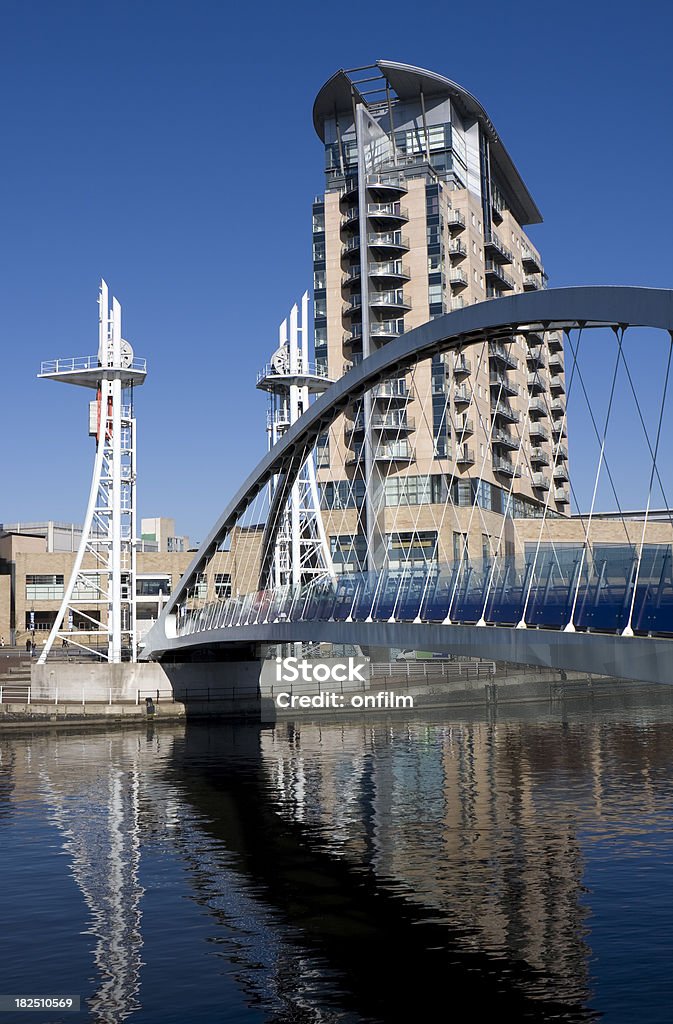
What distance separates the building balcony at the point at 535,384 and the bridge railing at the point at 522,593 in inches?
2597

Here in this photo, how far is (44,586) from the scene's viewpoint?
94188mm

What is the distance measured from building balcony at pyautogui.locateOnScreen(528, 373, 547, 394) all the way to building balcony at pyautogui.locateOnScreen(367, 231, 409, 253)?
77.8ft

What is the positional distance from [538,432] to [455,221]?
2716 centimetres

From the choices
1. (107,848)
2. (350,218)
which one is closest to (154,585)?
(350,218)

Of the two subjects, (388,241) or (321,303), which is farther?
(321,303)

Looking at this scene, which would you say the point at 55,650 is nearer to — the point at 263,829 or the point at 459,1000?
the point at 263,829

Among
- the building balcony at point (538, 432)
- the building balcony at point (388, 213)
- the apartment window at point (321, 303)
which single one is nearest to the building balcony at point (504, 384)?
the building balcony at point (538, 432)

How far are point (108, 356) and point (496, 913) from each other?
144ft

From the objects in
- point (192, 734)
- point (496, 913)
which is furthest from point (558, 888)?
point (192, 734)

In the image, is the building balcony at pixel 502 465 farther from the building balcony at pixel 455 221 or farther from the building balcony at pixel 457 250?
the building balcony at pixel 455 221

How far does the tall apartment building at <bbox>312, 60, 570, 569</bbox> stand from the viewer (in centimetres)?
7669

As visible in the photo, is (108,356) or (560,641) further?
(108,356)

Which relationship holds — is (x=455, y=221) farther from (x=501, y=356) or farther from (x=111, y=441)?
(x=111, y=441)

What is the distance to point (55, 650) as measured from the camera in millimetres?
73750
